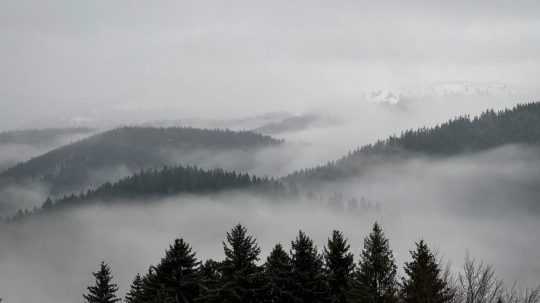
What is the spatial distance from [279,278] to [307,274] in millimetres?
2074

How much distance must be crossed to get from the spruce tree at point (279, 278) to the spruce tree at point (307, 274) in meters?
0.48

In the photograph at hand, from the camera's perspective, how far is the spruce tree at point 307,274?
42250 mm

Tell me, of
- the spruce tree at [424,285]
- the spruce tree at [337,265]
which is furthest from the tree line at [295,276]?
the spruce tree at [424,285]

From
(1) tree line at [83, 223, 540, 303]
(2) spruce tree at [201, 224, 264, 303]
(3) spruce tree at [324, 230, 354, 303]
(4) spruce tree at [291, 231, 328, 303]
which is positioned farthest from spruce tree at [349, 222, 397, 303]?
(2) spruce tree at [201, 224, 264, 303]

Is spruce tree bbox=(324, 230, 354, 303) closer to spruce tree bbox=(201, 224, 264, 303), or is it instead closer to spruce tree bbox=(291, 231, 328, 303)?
spruce tree bbox=(291, 231, 328, 303)

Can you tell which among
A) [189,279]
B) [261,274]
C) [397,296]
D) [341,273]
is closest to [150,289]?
[189,279]

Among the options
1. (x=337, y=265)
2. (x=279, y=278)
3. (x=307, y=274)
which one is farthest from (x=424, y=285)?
(x=279, y=278)

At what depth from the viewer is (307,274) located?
139 ft

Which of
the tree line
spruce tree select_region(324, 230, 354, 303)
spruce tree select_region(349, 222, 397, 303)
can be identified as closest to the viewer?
spruce tree select_region(349, 222, 397, 303)

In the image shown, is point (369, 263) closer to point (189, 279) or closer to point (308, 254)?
point (308, 254)

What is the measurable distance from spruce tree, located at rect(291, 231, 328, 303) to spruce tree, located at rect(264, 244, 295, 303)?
0.48m

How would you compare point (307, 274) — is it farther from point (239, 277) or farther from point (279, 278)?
point (239, 277)

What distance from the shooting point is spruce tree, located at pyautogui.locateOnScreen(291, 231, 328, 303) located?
42.2 m

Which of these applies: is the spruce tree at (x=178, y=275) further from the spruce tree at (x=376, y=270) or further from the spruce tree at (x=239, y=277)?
the spruce tree at (x=376, y=270)
